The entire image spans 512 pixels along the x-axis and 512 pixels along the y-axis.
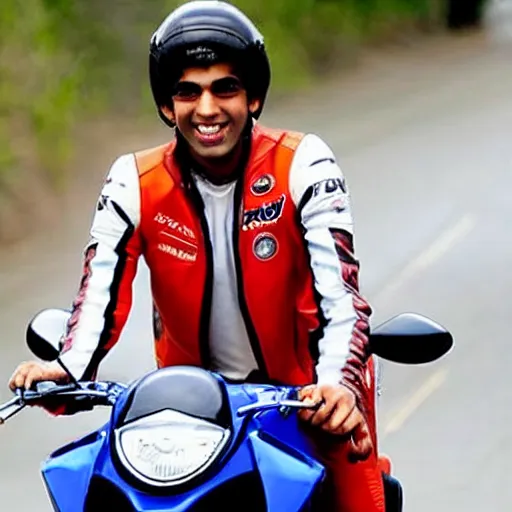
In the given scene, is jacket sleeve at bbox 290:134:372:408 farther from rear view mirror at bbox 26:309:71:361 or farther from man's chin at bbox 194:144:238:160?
rear view mirror at bbox 26:309:71:361

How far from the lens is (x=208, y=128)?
12.2ft


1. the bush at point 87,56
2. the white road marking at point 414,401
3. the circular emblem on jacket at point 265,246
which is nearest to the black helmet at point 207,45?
the circular emblem on jacket at point 265,246

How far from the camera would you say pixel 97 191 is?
13.9 metres

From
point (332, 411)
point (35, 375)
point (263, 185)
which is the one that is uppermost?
point (263, 185)

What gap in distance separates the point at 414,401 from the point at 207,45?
526 centimetres

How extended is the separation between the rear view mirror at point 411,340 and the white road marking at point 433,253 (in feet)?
22.9

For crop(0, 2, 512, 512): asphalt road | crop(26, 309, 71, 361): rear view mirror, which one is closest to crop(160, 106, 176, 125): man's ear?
crop(26, 309, 71, 361): rear view mirror

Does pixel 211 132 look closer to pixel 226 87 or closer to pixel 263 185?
pixel 226 87

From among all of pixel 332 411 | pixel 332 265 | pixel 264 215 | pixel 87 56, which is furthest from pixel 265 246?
pixel 87 56

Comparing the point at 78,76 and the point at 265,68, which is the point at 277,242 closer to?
the point at 265,68

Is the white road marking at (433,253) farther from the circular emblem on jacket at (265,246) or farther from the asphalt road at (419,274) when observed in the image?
the circular emblem on jacket at (265,246)

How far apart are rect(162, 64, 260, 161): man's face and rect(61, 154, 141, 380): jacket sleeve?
0.84ft

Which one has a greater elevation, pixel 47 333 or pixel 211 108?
pixel 211 108

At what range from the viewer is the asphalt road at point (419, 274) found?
305 inches
